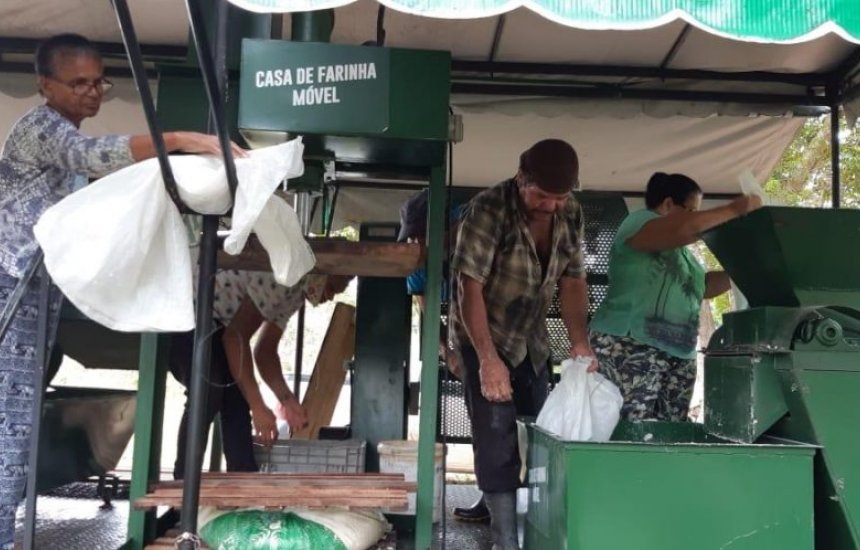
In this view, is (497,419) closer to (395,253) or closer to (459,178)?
(395,253)

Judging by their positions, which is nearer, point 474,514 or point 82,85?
point 82,85

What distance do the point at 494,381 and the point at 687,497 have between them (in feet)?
2.52

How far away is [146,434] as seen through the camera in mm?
2355

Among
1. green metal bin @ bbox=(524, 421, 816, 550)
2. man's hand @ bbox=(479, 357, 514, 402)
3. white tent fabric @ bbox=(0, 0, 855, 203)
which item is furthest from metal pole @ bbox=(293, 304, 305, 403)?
green metal bin @ bbox=(524, 421, 816, 550)

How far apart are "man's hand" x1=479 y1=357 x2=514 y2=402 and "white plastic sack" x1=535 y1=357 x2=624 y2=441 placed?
148 mm

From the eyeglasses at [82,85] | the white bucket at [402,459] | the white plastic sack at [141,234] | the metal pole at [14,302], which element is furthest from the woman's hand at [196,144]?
the white bucket at [402,459]

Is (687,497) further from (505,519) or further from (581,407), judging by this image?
(505,519)

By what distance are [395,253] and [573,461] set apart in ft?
2.66

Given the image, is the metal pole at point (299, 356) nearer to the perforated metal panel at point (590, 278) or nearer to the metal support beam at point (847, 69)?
the perforated metal panel at point (590, 278)

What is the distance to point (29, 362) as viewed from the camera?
86.6 inches

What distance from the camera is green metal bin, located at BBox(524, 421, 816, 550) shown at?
6.65 ft

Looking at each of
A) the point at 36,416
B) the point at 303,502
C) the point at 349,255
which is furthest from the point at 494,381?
the point at 36,416

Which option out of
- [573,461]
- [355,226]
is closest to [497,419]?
[573,461]

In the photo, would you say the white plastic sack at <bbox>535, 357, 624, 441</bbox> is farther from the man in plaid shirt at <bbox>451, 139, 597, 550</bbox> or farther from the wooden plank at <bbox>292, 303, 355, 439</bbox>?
the wooden plank at <bbox>292, 303, 355, 439</bbox>
